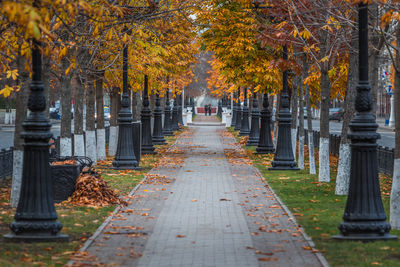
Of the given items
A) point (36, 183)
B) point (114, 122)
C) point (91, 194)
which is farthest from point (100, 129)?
point (36, 183)

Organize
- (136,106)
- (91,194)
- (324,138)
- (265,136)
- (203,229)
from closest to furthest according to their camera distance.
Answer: (203,229)
(91,194)
(324,138)
(265,136)
(136,106)

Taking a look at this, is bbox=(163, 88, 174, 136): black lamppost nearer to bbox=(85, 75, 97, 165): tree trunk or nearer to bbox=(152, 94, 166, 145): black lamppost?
bbox=(152, 94, 166, 145): black lamppost

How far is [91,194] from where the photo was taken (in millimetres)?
14188

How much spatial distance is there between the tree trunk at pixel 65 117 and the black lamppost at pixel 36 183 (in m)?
9.11

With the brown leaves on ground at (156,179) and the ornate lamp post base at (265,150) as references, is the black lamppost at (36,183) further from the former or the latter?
the ornate lamp post base at (265,150)

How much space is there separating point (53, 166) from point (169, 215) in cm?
287

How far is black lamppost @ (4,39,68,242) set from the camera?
995 centimetres

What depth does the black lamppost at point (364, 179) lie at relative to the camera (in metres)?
10.1

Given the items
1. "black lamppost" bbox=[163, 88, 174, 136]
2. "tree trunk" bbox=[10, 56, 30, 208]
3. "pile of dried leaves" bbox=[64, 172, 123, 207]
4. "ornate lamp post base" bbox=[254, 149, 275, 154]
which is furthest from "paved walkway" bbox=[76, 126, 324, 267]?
"black lamppost" bbox=[163, 88, 174, 136]

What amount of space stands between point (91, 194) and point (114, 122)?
1531 cm

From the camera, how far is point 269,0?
21.5 metres

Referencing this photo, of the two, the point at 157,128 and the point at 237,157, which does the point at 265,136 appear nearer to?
the point at 237,157

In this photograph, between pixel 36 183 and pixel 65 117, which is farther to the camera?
pixel 65 117

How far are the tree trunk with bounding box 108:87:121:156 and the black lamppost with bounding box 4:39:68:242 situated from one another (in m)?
18.9
